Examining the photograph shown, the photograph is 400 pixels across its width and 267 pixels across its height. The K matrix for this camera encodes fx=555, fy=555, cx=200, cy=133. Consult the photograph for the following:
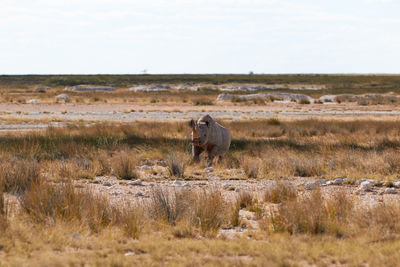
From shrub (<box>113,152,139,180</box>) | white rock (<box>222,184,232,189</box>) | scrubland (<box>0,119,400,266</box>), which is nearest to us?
scrubland (<box>0,119,400,266</box>)

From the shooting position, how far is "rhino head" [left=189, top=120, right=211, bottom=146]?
48.1 ft

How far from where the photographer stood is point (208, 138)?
15094 millimetres

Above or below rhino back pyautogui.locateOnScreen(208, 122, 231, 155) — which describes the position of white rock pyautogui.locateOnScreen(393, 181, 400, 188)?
below

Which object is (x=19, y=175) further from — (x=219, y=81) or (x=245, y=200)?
(x=219, y=81)

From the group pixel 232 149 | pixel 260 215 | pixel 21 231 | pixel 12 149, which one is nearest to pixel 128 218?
pixel 21 231

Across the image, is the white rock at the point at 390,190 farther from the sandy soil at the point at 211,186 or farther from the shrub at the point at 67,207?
the shrub at the point at 67,207

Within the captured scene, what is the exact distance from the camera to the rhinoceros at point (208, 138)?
48.3ft

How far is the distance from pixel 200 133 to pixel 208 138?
18.7 inches

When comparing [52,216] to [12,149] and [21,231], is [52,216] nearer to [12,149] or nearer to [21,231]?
[21,231]

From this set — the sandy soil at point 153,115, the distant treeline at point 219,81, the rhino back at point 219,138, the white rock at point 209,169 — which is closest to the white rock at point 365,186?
the white rock at point 209,169

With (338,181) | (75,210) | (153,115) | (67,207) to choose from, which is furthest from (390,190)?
(153,115)

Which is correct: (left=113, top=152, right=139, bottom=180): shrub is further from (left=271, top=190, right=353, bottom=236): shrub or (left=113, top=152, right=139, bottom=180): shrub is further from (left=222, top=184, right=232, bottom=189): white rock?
(left=271, top=190, right=353, bottom=236): shrub

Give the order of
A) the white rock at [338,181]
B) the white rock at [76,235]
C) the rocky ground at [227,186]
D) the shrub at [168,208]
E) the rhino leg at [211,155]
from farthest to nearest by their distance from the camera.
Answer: the rhino leg at [211,155] → the white rock at [338,181] → the rocky ground at [227,186] → the shrub at [168,208] → the white rock at [76,235]

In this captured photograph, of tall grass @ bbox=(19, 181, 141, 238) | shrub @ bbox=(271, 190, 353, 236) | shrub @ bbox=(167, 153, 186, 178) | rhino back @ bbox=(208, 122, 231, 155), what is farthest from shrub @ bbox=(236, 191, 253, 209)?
rhino back @ bbox=(208, 122, 231, 155)
